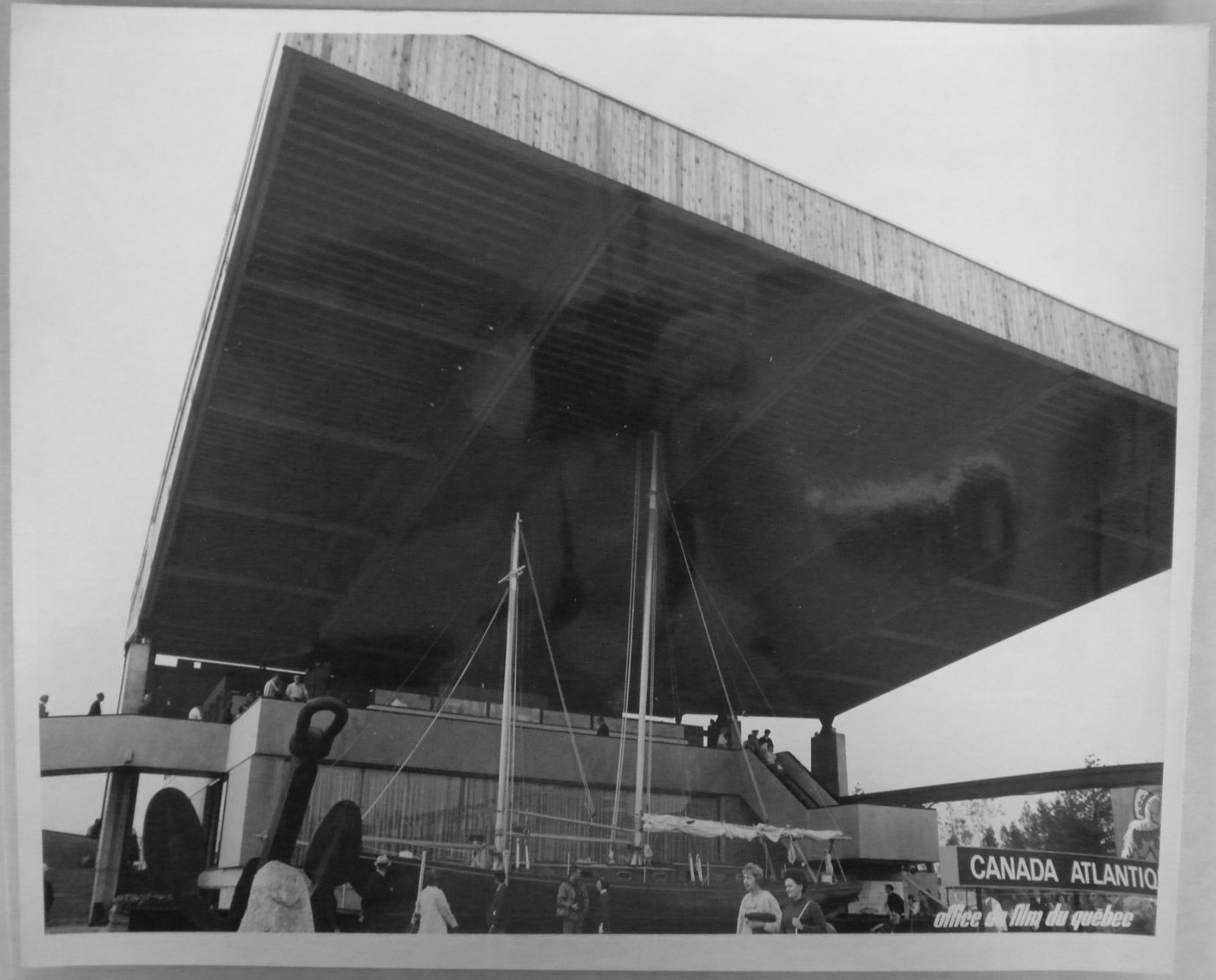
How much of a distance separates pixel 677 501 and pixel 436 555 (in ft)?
5.31

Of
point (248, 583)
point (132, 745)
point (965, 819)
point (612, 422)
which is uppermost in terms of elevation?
point (612, 422)

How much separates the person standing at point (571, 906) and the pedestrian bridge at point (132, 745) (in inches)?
82.9

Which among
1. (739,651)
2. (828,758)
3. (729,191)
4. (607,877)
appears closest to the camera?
(729,191)

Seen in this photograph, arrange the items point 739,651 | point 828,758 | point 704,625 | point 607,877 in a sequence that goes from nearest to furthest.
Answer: point 607,877
point 828,758
point 704,625
point 739,651

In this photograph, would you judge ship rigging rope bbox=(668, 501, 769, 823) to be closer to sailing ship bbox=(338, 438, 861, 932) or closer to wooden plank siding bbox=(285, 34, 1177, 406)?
sailing ship bbox=(338, 438, 861, 932)

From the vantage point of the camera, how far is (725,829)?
253 inches

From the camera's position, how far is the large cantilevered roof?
5.72 meters

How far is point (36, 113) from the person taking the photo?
18.1ft

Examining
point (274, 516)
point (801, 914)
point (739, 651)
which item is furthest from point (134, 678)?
point (801, 914)

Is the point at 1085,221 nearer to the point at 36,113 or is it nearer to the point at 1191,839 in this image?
the point at 1191,839

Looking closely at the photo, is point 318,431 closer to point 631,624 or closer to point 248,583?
point 248,583

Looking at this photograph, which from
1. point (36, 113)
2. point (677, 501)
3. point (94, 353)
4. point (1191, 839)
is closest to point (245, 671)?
point (94, 353)

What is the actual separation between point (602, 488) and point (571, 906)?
2438 millimetres

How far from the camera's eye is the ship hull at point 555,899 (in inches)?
226
